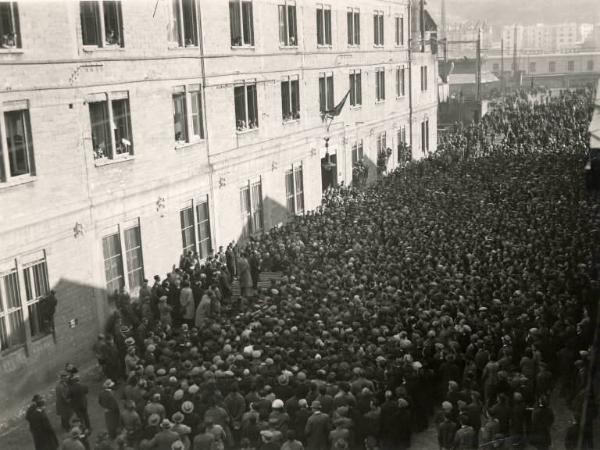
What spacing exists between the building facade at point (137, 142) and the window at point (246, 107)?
56 mm

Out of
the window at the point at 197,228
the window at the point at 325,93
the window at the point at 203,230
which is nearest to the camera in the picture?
the window at the point at 197,228

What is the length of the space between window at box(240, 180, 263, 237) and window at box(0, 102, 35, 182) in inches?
428

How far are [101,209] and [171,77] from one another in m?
5.39

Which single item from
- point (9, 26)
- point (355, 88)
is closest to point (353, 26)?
point (355, 88)

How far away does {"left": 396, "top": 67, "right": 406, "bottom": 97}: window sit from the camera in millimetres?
44062

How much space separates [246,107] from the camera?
88.6 feet

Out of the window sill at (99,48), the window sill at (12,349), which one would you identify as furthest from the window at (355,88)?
the window sill at (12,349)

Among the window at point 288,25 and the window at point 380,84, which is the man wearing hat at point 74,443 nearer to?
the window at point 288,25

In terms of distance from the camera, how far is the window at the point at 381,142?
41.0 metres

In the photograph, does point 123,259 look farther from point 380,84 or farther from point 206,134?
point 380,84

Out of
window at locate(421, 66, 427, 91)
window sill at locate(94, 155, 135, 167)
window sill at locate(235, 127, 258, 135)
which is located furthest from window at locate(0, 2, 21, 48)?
window at locate(421, 66, 427, 91)

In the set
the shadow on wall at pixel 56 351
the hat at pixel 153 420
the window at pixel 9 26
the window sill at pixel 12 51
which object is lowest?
the shadow on wall at pixel 56 351

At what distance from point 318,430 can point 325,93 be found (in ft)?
81.1

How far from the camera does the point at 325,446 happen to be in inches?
442
